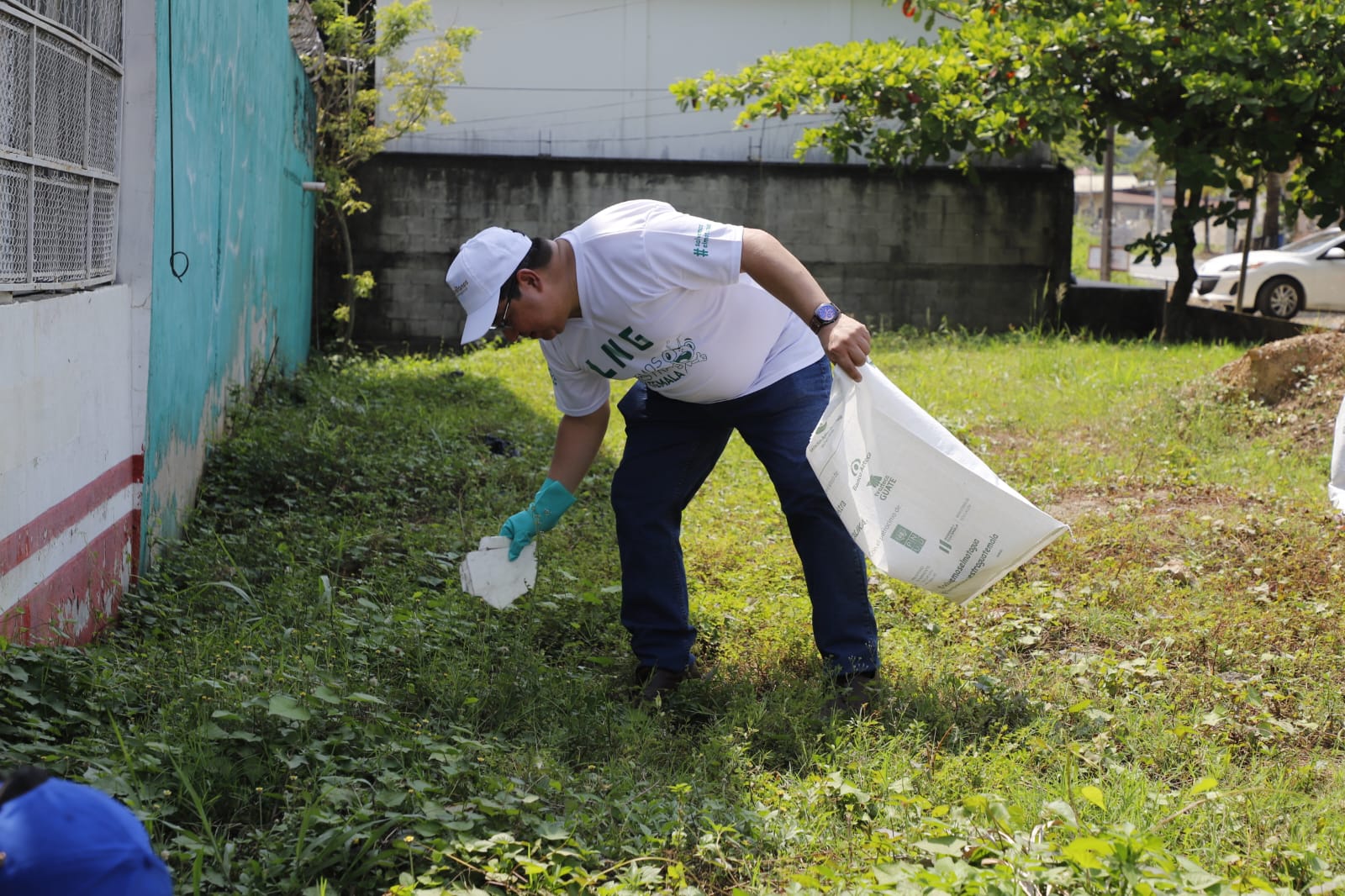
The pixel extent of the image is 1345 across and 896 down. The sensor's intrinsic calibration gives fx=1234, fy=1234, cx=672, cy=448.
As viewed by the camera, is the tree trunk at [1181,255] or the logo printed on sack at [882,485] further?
the tree trunk at [1181,255]

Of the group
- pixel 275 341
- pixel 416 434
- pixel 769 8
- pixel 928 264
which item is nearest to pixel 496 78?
pixel 769 8

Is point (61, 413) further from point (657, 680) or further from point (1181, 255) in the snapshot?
point (1181, 255)

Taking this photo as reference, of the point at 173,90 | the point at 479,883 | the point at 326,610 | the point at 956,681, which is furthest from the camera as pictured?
the point at 173,90

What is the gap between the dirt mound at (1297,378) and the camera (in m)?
6.82

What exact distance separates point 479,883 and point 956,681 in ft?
5.22

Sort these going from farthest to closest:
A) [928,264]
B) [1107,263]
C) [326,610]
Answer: [1107,263] → [928,264] → [326,610]

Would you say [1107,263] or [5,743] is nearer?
[5,743]

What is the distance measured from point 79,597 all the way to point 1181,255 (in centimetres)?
1123

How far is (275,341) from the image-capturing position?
8.93 metres

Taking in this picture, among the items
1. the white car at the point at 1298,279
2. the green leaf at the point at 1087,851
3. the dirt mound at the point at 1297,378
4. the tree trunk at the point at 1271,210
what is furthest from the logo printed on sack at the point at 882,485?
the tree trunk at the point at 1271,210

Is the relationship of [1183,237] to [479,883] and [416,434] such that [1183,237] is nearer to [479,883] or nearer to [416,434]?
[416,434]

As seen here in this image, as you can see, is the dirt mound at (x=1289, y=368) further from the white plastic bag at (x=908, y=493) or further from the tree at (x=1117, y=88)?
the white plastic bag at (x=908, y=493)

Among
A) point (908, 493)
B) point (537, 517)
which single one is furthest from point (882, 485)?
point (537, 517)

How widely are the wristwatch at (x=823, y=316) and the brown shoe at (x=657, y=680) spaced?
1.06 meters
